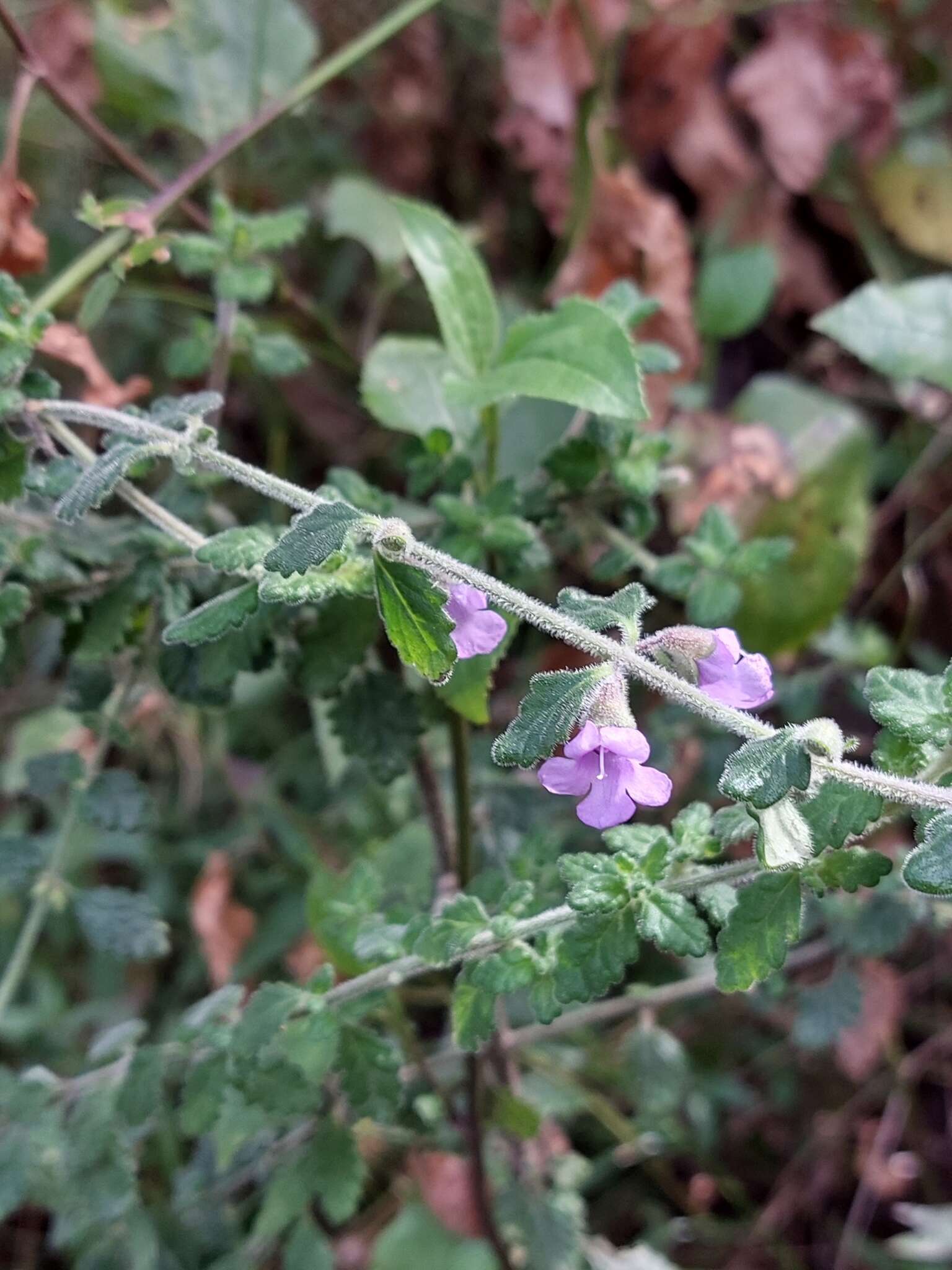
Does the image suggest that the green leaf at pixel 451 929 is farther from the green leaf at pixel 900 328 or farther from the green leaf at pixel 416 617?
the green leaf at pixel 900 328

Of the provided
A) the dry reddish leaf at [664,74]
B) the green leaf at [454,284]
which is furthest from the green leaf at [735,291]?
the green leaf at [454,284]

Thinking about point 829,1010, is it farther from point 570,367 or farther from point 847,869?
point 570,367

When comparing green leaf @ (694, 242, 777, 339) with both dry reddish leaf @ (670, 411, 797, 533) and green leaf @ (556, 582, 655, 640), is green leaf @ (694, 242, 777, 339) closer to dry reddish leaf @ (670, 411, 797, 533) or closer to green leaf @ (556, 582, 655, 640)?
dry reddish leaf @ (670, 411, 797, 533)

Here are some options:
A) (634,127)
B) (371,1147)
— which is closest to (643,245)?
(634,127)

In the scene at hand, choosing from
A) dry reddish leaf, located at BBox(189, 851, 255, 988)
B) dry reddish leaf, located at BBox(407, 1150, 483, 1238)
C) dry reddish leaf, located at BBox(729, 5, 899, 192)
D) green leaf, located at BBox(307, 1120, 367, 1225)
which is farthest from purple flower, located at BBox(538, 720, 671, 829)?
dry reddish leaf, located at BBox(729, 5, 899, 192)

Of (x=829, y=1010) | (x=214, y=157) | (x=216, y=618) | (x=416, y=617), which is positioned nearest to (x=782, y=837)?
(x=416, y=617)

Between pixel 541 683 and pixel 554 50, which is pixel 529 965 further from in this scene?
pixel 554 50
